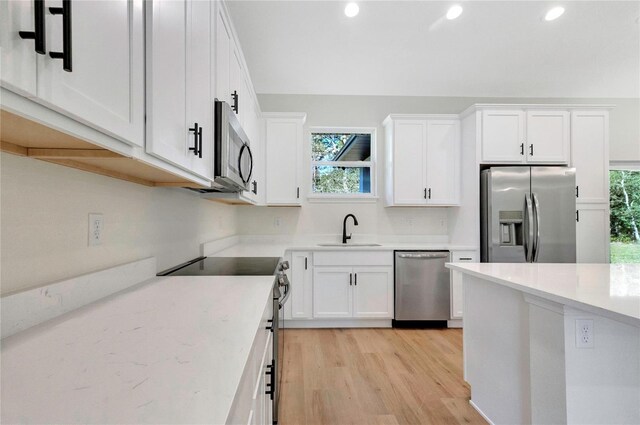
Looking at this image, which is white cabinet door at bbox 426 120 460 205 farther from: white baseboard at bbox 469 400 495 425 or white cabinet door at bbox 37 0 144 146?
white cabinet door at bbox 37 0 144 146

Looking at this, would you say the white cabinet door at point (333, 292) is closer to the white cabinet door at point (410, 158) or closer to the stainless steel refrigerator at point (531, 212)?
the white cabinet door at point (410, 158)

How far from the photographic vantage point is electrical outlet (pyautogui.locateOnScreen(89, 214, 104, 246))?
1.06m

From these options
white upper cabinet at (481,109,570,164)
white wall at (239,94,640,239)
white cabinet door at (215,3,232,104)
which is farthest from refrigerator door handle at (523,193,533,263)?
white cabinet door at (215,3,232,104)

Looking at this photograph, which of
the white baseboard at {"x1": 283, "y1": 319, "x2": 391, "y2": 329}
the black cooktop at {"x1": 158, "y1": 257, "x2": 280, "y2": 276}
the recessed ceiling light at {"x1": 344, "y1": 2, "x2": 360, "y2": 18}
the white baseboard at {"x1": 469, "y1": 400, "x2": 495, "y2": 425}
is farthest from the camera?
the white baseboard at {"x1": 283, "y1": 319, "x2": 391, "y2": 329}

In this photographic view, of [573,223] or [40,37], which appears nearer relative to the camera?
[40,37]

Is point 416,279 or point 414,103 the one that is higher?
point 414,103

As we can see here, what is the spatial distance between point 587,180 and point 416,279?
2134 millimetres

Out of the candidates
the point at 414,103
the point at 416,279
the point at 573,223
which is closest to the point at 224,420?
the point at 416,279

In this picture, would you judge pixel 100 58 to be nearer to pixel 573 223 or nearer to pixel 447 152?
pixel 447 152

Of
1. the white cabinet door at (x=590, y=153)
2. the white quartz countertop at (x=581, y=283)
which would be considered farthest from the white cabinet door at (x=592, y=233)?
the white quartz countertop at (x=581, y=283)

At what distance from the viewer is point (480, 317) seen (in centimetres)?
184

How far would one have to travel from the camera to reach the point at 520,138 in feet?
10.7

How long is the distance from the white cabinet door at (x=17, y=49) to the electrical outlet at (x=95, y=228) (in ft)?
2.38

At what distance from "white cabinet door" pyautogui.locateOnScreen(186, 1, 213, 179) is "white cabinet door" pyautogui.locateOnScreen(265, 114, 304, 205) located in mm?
2116
